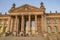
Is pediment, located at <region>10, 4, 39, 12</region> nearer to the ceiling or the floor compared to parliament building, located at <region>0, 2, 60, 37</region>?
nearer to the ceiling

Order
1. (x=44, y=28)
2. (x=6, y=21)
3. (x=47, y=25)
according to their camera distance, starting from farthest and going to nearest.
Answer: (x=6, y=21), (x=47, y=25), (x=44, y=28)

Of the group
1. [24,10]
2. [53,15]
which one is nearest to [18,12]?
[24,10]

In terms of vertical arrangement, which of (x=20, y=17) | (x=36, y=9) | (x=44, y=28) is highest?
(x=36, y=9)

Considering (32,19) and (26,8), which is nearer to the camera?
(26,8)

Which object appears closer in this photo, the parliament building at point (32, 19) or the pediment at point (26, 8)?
the parliament building at point (32, 19)

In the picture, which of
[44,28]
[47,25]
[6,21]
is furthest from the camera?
[6,21]

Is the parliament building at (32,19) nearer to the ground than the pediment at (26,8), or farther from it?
nearer to the ground

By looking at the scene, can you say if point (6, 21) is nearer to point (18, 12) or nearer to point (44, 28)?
point (18, 12)

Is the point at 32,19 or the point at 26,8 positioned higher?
the point at 26,8

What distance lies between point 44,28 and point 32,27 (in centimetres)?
596

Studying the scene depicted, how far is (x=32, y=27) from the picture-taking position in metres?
44.3

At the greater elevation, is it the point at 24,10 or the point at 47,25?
the point at 24,10

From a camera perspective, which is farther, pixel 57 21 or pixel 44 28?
pixel 57 21

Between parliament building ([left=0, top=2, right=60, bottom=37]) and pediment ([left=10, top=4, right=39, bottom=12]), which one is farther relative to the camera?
pediment ([left=10, top=4, right=39, bottom=12])
